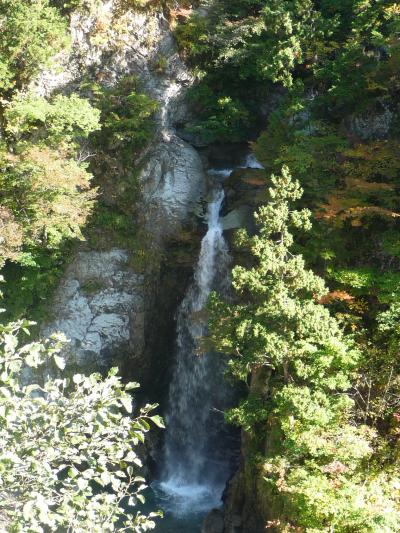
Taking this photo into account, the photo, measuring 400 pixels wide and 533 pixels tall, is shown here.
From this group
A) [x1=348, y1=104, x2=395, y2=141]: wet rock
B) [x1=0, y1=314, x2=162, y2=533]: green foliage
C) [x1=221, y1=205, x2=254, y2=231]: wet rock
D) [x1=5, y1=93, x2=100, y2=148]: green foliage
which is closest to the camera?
[x1=0, y1=314, x2=162, y2=533]: green foliage

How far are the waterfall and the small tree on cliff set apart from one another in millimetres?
5400

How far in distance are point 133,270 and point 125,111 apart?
5.81 m

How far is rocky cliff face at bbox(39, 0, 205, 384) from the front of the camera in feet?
54.5

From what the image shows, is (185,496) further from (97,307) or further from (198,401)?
(97,307)

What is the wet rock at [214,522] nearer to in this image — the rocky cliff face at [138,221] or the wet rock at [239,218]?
the rocky cliff face at [138,221]

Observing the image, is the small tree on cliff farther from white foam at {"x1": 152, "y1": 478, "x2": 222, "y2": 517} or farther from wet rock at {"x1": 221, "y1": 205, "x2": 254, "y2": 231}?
wet rock at {"x1": 221, "y1": 205, "x2": 254, "y2": 231}

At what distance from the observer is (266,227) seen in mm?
9734

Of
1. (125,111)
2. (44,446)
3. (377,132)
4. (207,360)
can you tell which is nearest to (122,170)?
(125,111)

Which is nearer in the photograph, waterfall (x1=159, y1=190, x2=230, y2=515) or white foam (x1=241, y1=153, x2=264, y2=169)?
waterfall (x1=159, y1=190, x2=230, y2=515)

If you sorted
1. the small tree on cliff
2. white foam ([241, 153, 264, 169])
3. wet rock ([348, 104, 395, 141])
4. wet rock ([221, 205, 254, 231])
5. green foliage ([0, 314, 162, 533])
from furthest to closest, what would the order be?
1. white foam ([241, 153, 264, 169])
2. wet rock ([221, 205, 254, 231])
3. wet rock ([348, 104, 395, 141])
4. the small tree on cliff
5. green foliage ([0, 314, 162, 533])

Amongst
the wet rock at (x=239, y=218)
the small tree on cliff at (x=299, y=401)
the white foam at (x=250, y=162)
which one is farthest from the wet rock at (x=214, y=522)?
the white foam at (x=250, y=162)

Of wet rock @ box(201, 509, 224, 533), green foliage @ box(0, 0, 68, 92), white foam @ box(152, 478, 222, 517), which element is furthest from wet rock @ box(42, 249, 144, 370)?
green foliage @ box(0, 0, 68, 92)

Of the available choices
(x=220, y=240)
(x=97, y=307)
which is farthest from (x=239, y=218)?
(x=97, y=307)

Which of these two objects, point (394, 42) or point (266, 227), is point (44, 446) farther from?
point (394, 42)
